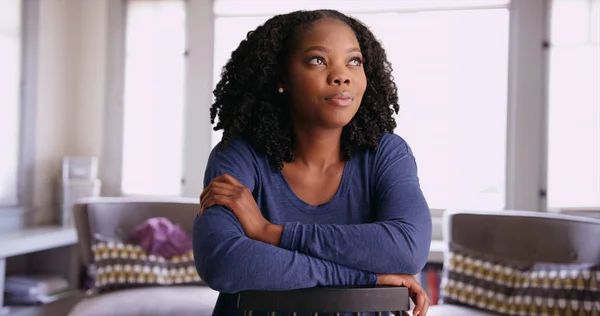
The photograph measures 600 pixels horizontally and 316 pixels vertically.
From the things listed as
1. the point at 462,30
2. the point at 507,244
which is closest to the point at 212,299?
the point at 507,244

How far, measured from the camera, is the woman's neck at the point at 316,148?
136 centimetres

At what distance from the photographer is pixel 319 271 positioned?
1163mm

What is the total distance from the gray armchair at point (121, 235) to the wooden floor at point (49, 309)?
0.39m

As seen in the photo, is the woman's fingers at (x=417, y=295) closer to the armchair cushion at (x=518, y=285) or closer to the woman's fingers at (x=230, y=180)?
the woman's fingers at (x=230, y=180)

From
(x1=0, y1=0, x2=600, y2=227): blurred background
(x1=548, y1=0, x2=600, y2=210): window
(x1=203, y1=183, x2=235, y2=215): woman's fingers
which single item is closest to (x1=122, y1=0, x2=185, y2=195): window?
(x1=0, y1=0, x2=600, y2=227): blurred background

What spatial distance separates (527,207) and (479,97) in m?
0.72

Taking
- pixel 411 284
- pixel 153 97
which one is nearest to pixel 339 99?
pixel 411 284

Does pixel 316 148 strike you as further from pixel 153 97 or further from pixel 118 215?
pixel 153 97

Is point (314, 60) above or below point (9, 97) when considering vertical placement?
below

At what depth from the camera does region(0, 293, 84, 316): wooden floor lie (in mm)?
3166

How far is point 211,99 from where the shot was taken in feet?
13.0

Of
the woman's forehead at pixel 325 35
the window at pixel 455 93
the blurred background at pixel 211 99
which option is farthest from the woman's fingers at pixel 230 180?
the window at pixel 455 93

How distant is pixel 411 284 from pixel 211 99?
2903mm

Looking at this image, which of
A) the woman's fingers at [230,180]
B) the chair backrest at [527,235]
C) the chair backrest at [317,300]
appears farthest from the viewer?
the chair backrest at [527,235]
